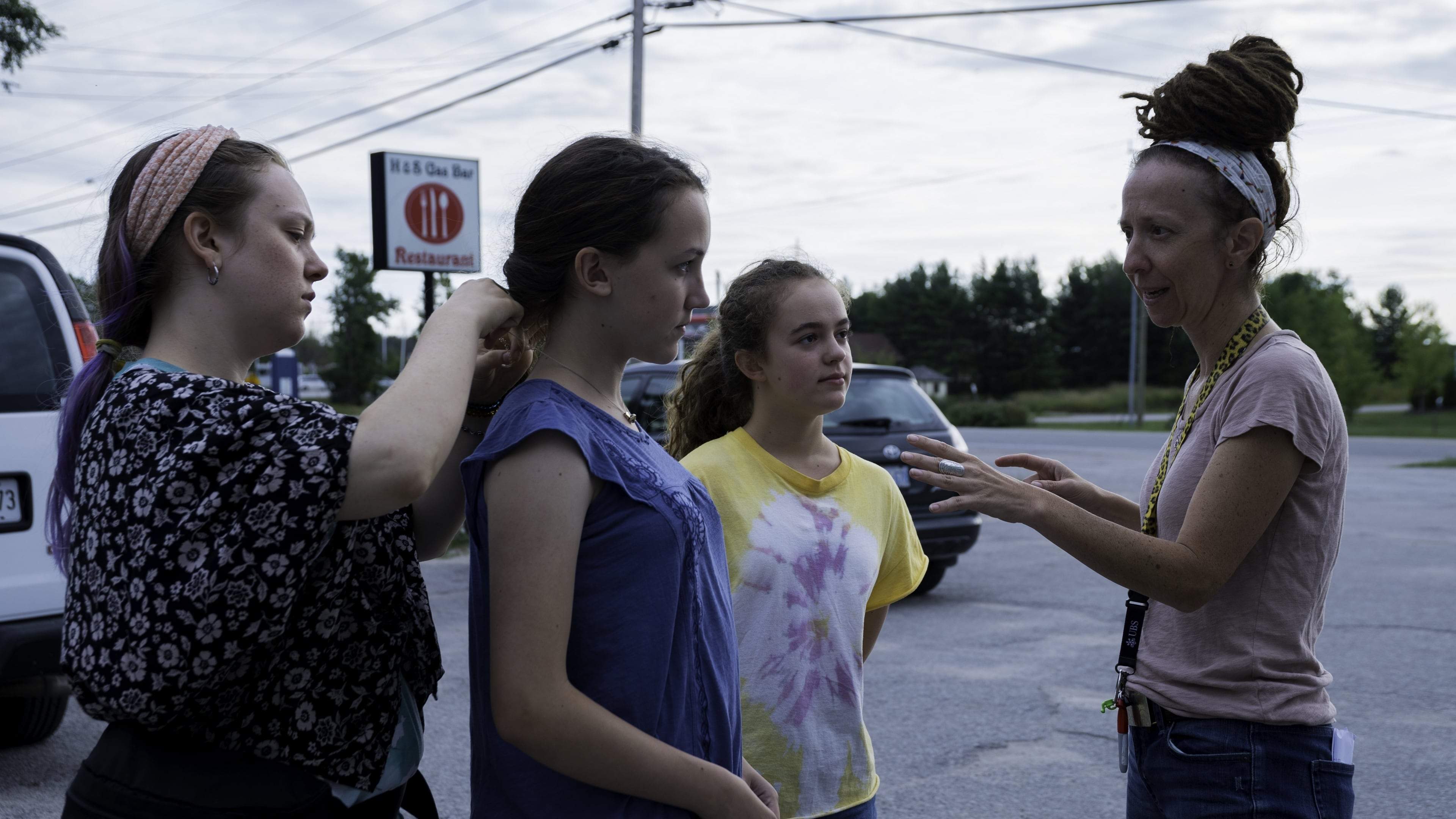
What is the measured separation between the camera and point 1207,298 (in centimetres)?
220

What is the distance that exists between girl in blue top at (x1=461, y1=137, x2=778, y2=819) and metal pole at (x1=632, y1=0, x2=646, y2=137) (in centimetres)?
1628

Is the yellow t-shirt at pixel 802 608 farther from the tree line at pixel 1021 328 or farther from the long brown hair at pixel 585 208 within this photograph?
the tree line at pixel 1021 328

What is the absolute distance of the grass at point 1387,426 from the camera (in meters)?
36.3

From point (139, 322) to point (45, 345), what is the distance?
3302 mm

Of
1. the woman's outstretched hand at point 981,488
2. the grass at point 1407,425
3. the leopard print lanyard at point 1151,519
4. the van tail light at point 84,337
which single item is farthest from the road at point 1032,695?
the grass at point 1407,425

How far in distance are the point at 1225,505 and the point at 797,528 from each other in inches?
37.9

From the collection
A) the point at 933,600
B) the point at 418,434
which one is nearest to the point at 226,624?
the point at 418,434

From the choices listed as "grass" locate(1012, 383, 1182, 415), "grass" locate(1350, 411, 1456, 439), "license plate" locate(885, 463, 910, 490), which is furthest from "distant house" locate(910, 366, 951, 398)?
"license plate" locate(885, 463, 910, 490)

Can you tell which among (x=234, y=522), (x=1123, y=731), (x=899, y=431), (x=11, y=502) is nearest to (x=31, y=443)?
(x=11, y=502)

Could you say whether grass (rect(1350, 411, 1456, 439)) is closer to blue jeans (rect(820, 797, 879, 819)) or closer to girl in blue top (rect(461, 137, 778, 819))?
blue jeans (rect(820, 797, 879, 819))

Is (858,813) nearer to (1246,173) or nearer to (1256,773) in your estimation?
(1256,773)

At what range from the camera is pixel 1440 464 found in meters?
20.2

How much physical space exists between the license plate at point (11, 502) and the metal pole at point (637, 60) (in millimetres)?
14098

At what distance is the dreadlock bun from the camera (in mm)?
2127
